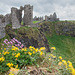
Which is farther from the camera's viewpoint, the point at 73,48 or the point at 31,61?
the point at 73,48

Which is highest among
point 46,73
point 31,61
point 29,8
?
point 29,8

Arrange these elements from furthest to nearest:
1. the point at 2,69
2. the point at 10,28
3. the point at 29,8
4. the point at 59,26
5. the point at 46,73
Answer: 1. the point at 59,26
2. the point at 29,8
3. the point at 10,28
4. the point at 2,69
5. the point at 46,73

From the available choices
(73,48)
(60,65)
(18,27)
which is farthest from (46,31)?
(60,65)

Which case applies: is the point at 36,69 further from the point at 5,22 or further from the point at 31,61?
the point at 5,22

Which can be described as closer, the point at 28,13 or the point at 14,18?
the point at 14,18

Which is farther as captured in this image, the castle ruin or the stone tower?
the stone tower

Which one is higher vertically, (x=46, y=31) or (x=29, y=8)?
(x=29, y=8)

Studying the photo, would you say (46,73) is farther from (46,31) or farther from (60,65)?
(46,31)

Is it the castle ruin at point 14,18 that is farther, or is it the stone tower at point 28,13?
the stone tower at point 28,13

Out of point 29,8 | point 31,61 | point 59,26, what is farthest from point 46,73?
point 59,26

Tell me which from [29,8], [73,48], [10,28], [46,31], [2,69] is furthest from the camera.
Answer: [46,31]

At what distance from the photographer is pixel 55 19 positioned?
41.2 m

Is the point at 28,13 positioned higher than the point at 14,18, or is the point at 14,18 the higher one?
the point at 28,13

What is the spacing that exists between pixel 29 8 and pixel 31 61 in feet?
58.1
